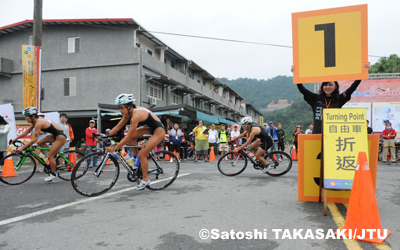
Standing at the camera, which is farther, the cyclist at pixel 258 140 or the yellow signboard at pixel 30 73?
the yellow signboard at pixel 30 73

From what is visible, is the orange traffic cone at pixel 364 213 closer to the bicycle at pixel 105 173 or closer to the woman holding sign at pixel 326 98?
the woman holding sign at pixel 326 98

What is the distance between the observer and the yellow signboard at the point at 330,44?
4.16 m

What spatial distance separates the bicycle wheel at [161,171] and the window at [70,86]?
58.6 feet

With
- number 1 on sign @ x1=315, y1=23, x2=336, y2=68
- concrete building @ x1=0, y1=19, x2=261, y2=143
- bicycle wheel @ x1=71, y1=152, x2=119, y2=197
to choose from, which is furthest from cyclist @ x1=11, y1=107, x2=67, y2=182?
concrete building @ x1=0, y1=19, x2=261, y2=143

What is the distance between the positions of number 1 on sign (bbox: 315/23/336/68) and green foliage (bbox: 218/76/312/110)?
4031 inches

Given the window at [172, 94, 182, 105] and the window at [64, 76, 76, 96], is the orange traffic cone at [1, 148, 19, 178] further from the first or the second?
the window at [172, 94, 182, 105]

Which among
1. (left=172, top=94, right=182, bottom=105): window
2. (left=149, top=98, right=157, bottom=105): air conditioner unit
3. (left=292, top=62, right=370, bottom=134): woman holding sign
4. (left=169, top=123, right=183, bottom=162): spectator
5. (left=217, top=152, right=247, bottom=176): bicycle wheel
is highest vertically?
(left=172, top=94, right=182, bottom=105): window

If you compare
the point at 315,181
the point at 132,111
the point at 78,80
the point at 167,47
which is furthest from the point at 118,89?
the point at 315,181

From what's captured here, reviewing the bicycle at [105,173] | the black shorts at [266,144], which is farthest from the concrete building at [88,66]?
the bicycle at [105,173]

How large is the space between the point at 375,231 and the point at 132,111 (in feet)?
13.5

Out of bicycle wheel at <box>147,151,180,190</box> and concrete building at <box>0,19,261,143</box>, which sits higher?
concrete building at <box>0,19,261,143</box>

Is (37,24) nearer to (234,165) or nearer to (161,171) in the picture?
(161,171)

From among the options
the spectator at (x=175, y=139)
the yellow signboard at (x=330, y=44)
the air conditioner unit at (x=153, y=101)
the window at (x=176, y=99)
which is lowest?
the spectator at (x=175, y=139)

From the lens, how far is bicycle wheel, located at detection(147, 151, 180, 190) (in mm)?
5906
